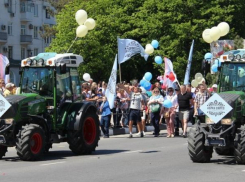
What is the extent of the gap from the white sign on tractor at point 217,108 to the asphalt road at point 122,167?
101 cm

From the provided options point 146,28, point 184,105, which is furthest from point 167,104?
point 146,28

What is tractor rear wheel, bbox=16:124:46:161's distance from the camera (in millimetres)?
15500

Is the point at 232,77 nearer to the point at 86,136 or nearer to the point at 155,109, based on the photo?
the point at 86,136

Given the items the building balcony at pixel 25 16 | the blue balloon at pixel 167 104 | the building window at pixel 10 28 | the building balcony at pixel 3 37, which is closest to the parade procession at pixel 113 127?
the blue balloon at pixel 167 104

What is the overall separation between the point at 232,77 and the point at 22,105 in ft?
15.6

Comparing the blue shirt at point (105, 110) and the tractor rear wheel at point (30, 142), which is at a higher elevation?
the blue shirt at point (105, 110)

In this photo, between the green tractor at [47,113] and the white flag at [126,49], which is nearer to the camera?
the green tractor at [47,113]

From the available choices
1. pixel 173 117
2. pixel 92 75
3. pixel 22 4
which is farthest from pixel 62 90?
pixel 22 4

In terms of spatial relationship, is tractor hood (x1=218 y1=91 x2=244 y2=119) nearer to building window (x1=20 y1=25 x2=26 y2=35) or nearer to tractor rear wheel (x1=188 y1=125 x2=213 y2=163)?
tractor rear wheel (x1=188 y1=125 x2=213 y2=163)

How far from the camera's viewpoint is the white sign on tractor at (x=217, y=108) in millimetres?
14859

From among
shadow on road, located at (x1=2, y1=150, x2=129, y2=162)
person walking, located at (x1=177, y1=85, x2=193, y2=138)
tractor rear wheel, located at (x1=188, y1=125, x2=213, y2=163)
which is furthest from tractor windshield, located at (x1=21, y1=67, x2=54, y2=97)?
person walking, located at (x1=177, y1=85, x2=193, y2=138)

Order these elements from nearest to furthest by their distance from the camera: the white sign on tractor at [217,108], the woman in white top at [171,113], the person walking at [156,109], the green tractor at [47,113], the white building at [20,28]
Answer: the white sign on tractor at [217,108], the green tractor at [47,113], the woman in white top at [171,113], the person walking at [156,109], the white building at [20,28]

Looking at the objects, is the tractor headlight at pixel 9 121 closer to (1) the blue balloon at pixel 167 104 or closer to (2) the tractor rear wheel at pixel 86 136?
(2) the tractor rear wheel at pixel 86 136

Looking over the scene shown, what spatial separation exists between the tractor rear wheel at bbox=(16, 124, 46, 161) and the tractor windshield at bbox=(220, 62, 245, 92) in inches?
166
